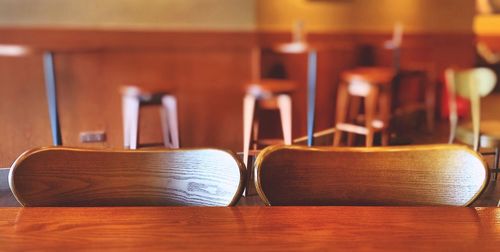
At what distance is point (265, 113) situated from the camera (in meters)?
3.65

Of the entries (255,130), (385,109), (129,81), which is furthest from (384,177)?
(385,109)

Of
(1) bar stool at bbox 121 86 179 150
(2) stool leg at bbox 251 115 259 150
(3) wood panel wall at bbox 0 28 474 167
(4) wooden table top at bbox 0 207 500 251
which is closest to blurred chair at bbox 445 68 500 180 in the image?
(3) wood panel wall at bbox 0 28 474 167

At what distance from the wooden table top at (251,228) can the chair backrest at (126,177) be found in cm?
17

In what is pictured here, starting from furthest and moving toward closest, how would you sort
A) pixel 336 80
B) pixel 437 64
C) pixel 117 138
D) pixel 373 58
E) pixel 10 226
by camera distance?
pixel 437 64
pixel 373 58
pixel 336 80
pixel 117 138
pixel 10 226

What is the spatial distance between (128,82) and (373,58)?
3.20 m

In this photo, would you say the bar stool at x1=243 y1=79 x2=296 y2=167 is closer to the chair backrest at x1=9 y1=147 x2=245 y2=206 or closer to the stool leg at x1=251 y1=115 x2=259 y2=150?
the stool leg at x1=251 y1=115 x2=259 y2=150

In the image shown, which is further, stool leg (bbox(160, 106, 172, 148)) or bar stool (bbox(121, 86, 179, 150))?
stool leg (bbox(160, 106, 172, 148))

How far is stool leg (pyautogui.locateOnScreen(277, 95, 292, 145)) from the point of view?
3273 mm

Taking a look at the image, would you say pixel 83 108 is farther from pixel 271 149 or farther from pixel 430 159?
pixel 430 159

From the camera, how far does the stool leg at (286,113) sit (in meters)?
3.27

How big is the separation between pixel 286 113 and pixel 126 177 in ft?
6.93

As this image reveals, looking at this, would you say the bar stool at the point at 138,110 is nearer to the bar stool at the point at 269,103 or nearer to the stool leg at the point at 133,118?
the stool leg at the point at 133,118

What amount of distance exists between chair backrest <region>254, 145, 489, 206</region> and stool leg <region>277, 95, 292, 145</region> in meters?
1.99

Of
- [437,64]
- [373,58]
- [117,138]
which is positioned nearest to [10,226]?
[117,138]
